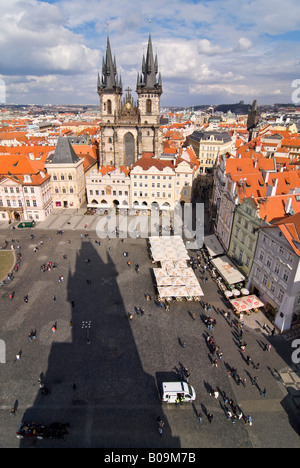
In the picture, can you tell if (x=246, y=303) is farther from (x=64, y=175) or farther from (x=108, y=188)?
Result: (x=64, y=175)

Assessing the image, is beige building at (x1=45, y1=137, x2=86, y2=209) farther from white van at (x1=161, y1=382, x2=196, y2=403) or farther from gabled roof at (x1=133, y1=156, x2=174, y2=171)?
white van at (x1=161, y1=382, x2=196, y2=403)

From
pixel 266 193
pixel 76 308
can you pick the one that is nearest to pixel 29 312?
pixel 76 308

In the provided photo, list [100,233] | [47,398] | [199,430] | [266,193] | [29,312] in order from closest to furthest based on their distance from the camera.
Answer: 1. [199,430]
2. [47,398]
3. [29,312]
4. [266,193]
5. [100,233]

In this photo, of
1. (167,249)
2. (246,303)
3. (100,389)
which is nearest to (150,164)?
(167,249)

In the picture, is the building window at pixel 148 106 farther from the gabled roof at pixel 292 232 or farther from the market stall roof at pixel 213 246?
the gabled roof at pixel 292 232

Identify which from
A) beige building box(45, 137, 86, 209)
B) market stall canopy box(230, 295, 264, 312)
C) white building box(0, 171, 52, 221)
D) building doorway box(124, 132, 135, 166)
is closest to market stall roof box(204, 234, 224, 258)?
market stall canopy box(230, 295, 264, 312)
